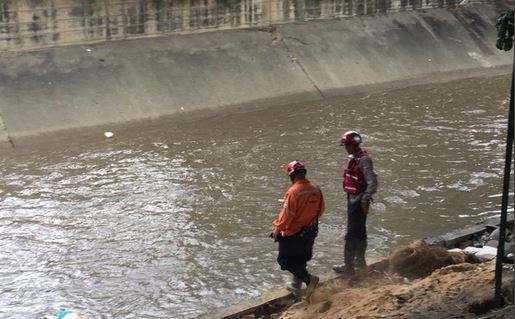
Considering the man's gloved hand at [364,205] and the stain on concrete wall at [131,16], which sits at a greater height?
the stain on concrete wall at [131,16]

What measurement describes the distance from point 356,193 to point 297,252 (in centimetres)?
88

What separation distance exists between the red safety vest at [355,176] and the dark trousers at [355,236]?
140 mm

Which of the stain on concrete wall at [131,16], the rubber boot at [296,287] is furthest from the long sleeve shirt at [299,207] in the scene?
the stain on concrete wall at [131,16]

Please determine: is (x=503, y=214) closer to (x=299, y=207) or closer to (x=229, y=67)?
(x=299, y=207)

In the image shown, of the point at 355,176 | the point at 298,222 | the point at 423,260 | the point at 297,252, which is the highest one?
the point at 355,176

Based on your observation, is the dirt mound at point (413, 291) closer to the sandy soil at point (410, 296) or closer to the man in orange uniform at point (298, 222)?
the sandy soil at point (410, 296)

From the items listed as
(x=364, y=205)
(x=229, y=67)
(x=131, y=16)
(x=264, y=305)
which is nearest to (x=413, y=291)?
(x=364, y=205)

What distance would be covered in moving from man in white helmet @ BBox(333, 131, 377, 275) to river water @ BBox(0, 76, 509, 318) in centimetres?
62

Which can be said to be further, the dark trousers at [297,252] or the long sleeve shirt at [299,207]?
the dark trousers at [297,252]

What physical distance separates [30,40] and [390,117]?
864 centimetres

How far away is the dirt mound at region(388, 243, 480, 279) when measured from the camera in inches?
299

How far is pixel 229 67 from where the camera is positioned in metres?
18.0

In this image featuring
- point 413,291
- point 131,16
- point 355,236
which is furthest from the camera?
point 131,16

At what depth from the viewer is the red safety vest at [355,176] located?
7191 millimetres
